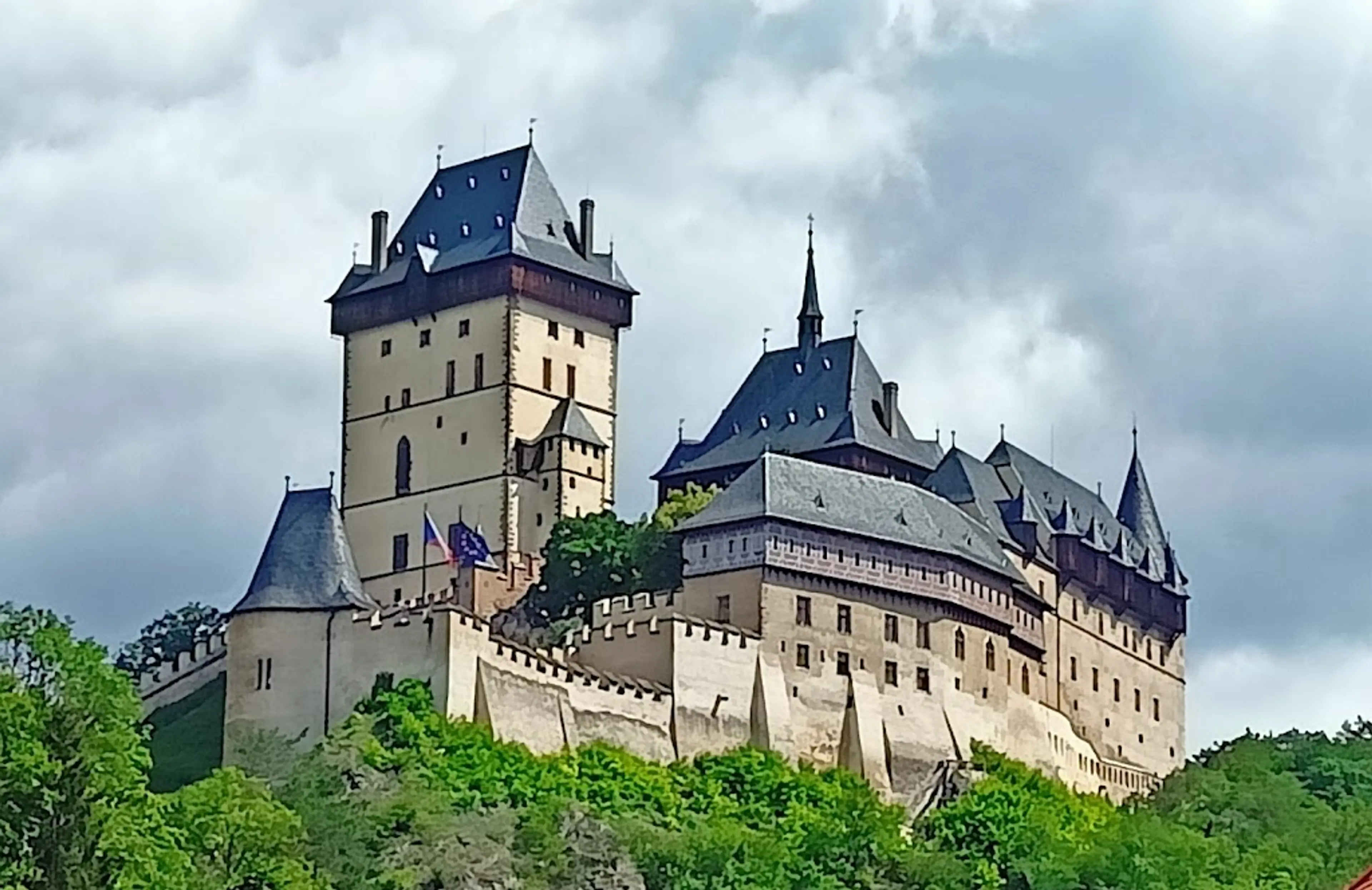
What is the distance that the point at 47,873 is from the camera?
51.1 metres

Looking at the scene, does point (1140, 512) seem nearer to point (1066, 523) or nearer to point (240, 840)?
point (1066, 523)

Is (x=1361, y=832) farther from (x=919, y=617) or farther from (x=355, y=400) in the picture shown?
(x=355, y=400)

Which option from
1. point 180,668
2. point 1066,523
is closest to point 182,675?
point 180,668

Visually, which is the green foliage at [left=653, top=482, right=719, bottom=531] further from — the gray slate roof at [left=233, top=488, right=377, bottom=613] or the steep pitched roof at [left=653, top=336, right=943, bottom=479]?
the gray slate roof at [left=233, top=488, right=377, bottom=613]

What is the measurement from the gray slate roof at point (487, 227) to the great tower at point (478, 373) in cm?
4

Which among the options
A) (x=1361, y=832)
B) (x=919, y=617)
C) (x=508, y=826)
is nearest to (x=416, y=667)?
(x=508, y=826)

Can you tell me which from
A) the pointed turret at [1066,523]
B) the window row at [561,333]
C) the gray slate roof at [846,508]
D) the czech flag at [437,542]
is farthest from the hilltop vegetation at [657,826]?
the window row at [561,333]

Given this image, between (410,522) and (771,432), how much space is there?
9106mm

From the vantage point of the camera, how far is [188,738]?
8094 cm

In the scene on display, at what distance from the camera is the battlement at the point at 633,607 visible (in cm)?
8106

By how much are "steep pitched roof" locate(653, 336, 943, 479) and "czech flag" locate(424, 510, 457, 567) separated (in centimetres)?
556

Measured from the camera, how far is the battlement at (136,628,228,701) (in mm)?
85375

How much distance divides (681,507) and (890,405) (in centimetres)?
852

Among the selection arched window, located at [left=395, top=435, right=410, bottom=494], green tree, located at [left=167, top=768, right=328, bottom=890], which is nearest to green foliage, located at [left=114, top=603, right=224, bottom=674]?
arched window, located at [left=395, top=435, right=410, bottom=494]
